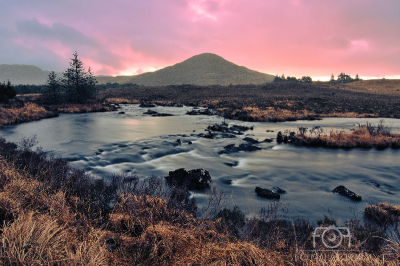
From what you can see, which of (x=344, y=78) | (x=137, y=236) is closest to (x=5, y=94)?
(x=137, y=236)

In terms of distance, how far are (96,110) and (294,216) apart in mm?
34756

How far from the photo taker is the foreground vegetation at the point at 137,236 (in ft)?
10.8

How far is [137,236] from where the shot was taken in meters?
4.29

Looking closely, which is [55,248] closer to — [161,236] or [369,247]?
[161,236]

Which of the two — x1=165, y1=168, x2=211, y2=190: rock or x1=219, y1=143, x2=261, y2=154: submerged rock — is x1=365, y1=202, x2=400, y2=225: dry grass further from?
x1=219, y1=143, x2=261, y2=154: submerged rock

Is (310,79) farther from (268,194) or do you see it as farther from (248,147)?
(268,194)

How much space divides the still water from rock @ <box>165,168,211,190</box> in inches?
18.0

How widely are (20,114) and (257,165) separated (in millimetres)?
25669

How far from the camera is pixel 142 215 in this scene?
4.74 meters

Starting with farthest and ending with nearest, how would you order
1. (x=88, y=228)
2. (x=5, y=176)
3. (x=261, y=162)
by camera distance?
(x=261, y=162) < (x=5, y=176) < (x=88, y=228)

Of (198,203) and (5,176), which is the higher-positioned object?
(5,176)

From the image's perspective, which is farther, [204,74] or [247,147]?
[204,74]

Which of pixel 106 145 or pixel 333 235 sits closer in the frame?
pixel 333 235

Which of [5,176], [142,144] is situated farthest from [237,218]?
[142,144]
